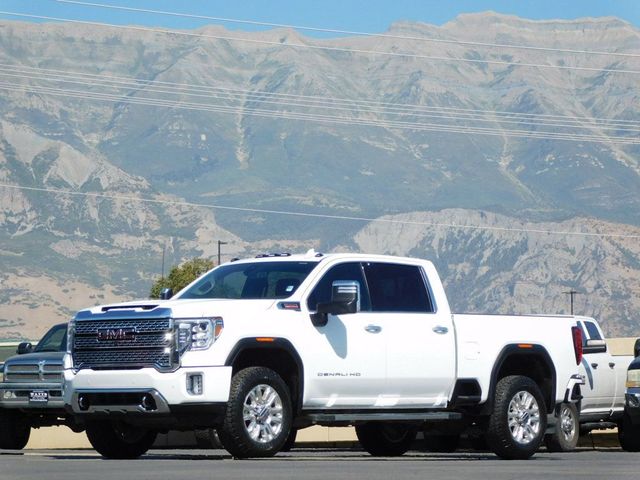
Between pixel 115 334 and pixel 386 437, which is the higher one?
pixel 115 334

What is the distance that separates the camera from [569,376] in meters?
19.6

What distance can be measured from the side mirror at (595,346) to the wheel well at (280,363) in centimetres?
883

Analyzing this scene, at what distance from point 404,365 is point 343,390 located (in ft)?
2.96

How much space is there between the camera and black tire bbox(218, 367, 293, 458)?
16.2 m

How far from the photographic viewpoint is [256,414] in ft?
54.0

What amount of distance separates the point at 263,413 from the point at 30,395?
7467 mm

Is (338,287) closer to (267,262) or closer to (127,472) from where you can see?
(267,262)

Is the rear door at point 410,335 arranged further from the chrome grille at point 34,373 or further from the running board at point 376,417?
the chrome grille at point 34,373

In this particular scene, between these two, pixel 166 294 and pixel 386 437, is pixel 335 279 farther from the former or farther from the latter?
pixel 386 437

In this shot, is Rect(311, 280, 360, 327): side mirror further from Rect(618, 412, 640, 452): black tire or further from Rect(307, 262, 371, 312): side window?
Rect(618, 412, 640, 452): black tire

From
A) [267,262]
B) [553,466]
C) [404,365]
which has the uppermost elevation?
[267,262]

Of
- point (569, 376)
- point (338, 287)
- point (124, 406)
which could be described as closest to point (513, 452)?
point (569, 376)

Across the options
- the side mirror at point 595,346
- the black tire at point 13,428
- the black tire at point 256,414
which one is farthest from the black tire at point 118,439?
the side mirror at point 595,346

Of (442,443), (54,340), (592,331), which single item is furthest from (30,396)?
(592,331)
